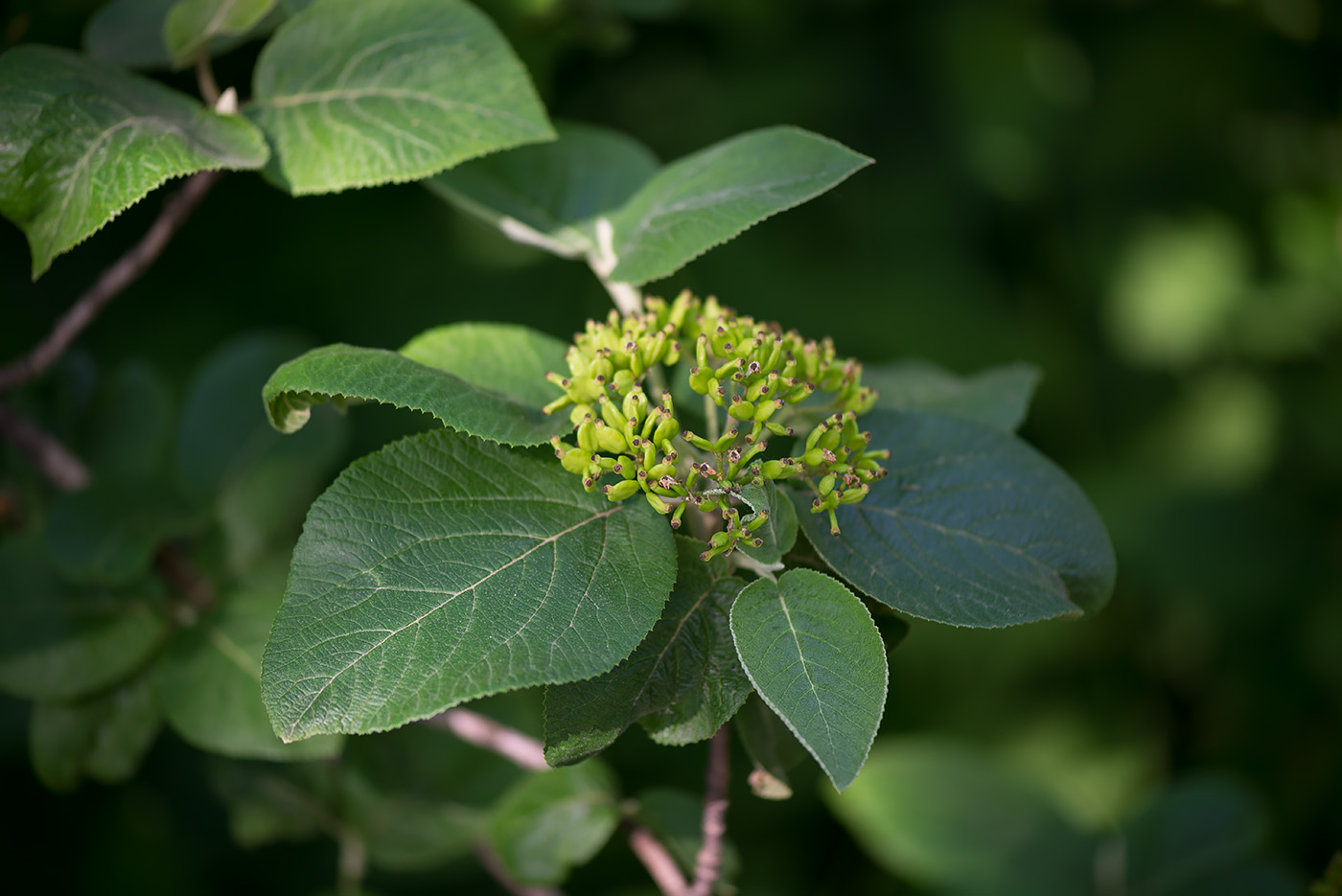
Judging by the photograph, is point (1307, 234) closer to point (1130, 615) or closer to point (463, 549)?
point (1130, 615)

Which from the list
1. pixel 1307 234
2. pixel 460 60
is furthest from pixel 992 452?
pixel 1307 234

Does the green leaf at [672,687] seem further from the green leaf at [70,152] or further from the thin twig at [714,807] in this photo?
the green leaf at [70,152]

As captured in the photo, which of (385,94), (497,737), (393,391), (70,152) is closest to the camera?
(393,391)

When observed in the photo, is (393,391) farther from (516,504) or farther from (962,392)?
(962,392)

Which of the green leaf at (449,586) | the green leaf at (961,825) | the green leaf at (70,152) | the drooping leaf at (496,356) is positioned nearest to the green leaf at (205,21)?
the green leaf at (70,152)

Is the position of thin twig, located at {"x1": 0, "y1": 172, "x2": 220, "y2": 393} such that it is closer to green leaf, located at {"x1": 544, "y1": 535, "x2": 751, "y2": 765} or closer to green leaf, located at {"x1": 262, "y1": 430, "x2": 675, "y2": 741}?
green leaf, located at {"x1": 262, "y1": 430, "x2": 675, "y2": 741}

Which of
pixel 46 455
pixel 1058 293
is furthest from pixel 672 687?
pixel 1058 293
